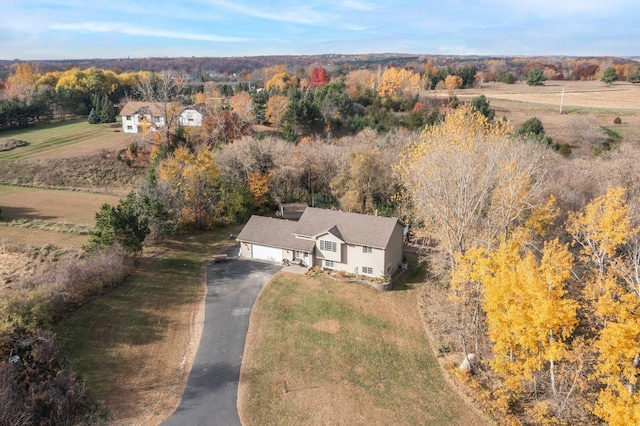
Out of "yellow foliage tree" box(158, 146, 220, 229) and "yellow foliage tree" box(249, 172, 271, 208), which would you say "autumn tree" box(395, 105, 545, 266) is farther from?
"yellow foliage tree" box(158, 146, 220, 229)

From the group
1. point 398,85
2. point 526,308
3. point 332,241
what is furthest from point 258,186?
point 398,85

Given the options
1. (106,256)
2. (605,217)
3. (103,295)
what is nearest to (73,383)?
(103,295)

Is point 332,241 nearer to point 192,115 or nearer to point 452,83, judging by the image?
point 192,115

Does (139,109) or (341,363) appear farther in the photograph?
(139,109)

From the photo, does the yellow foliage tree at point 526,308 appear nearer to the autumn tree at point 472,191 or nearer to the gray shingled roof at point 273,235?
the autumn tree at point 472,191

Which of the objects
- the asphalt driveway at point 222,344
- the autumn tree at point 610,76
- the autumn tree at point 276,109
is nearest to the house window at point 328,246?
the asphalt driveway at point 222,344

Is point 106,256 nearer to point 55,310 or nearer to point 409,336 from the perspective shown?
point 55,310

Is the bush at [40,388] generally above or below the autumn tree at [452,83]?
below

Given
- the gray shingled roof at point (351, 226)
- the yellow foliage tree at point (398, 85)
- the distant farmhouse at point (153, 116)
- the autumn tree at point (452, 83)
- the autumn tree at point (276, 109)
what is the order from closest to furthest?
1. the gray shingled roof at point (351, 226)
2. the distant farmhouse at point (153, 116)
3. the autumn tree at point (276, 109)
4. the autumn tree at point (452, 83)
5. the yellow foliage tree at point (398, 85)
